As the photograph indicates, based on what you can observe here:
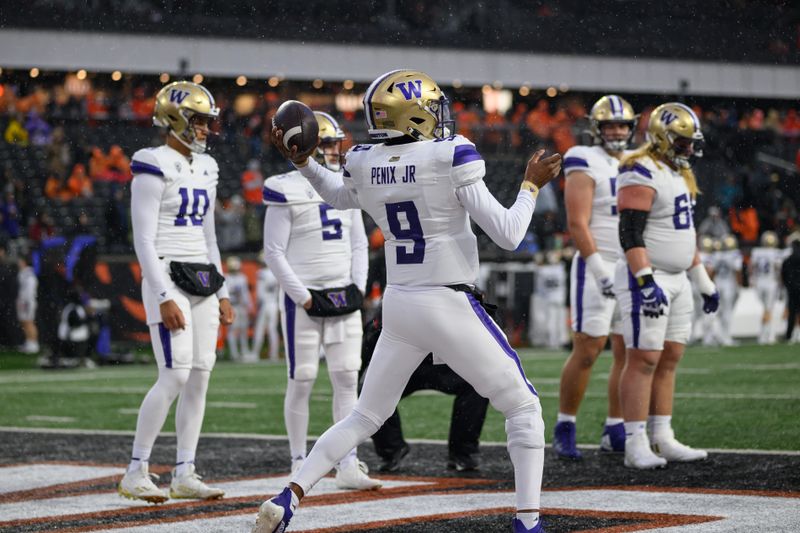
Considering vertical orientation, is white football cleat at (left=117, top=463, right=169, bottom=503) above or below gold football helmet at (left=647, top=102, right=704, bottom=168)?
below

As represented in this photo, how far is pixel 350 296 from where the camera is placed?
22.1 ft

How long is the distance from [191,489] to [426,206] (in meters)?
2.12

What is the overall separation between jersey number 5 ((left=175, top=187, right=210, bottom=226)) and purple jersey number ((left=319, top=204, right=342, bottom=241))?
2.25 feet

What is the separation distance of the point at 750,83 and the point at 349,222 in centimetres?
2513

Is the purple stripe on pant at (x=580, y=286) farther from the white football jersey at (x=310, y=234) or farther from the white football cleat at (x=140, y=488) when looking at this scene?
the white football cleat at (x=140, y=488)

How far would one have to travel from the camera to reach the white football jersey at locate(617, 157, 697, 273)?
713 cm

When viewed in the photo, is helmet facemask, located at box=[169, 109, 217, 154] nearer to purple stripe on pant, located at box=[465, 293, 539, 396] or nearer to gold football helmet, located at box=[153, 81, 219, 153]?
gold football helmet, located at box=[153, 81, 219, 153]

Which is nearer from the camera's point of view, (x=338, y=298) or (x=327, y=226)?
(x=338, y=298)

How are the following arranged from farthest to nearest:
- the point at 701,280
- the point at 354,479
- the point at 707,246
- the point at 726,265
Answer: the point at 726,265
the point at 707,246
the point at 701,280
the point at 354,479

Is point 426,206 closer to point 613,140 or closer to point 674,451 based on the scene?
point 674,451

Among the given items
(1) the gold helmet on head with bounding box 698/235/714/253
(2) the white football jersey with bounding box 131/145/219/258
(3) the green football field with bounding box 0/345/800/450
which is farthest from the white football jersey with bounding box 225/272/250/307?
(2) the white football jersey with bounding box 131/145/219/258

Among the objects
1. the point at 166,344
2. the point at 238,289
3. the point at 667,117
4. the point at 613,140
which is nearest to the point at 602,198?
the point at 613,140

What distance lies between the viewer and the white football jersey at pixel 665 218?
7.13 m

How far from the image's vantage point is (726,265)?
20.6 m
